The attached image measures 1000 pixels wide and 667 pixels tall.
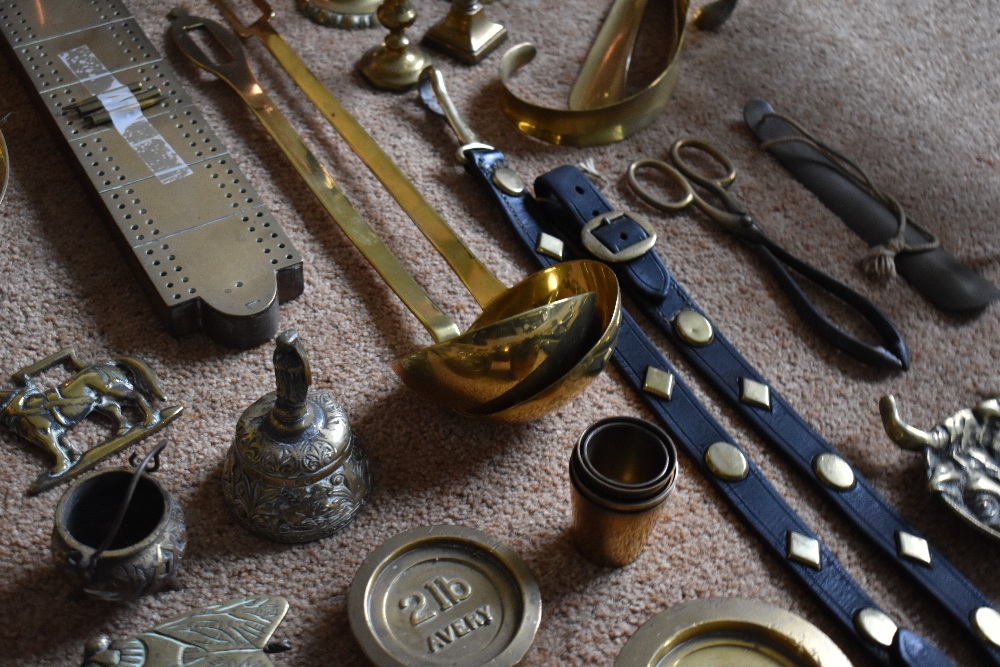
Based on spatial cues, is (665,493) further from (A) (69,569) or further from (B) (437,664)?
(A) (69,569)

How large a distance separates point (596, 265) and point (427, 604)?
329 millimetres

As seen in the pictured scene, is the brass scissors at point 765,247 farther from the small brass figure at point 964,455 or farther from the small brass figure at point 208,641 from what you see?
the small brass figure at point 208,641

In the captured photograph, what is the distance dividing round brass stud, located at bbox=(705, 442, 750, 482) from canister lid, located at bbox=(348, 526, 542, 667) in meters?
0.22

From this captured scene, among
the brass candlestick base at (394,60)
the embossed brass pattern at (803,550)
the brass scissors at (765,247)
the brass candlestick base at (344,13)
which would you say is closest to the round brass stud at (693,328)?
the brass scissors at (765,247)

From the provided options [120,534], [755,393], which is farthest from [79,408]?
[755,393]

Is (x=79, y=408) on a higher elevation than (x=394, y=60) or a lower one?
lower

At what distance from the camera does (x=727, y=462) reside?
2.99 ft

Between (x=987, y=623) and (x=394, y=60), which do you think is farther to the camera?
(x=394, y=60)

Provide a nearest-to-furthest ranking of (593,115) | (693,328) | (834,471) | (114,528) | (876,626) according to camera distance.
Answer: (114,528) < (876,626) < (834,471) < (693,328) < (593,115)

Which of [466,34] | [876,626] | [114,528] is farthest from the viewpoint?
[466,34]

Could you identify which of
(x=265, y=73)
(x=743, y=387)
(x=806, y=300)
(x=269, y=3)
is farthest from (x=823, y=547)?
(x=269, y=3)

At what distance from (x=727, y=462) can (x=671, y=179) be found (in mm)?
409

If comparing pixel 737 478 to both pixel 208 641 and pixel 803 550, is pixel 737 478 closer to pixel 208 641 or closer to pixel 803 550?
pixel 803 550

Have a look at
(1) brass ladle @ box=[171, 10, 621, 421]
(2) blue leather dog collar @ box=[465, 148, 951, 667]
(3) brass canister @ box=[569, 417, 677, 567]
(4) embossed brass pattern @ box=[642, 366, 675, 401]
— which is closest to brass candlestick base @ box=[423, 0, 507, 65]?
(2) blue leather dog collar @ box=[465, 148, 951, 667]
